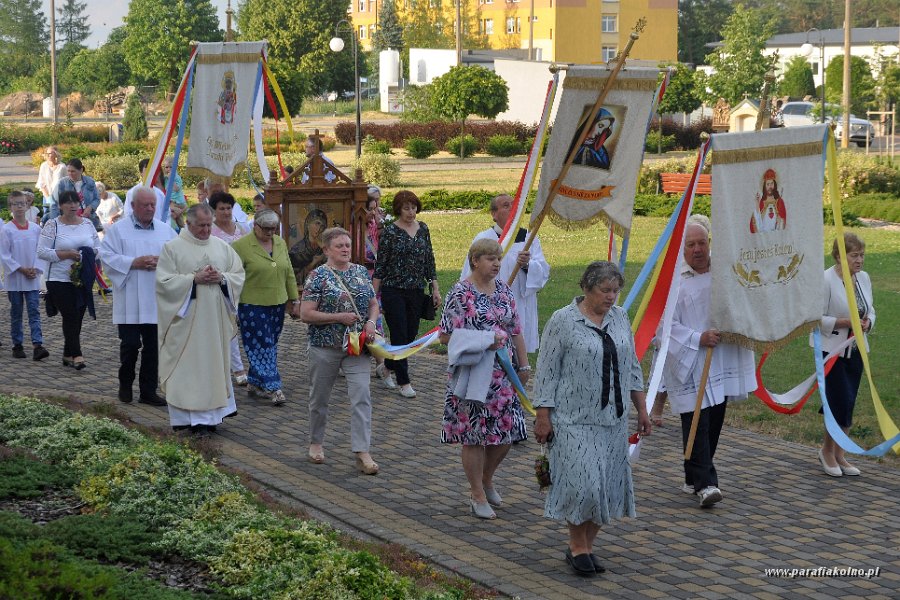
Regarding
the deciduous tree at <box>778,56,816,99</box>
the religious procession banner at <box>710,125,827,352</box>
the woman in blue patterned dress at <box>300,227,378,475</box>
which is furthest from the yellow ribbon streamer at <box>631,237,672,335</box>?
the deciduous tree at <box>778,56,816,99</box>

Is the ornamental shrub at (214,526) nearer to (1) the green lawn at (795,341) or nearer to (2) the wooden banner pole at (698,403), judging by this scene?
(2) the wooden banner pole at (698,403)

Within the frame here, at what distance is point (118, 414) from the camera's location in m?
10.4

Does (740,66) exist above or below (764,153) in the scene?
above

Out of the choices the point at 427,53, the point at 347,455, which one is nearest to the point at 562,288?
the point at 347,455

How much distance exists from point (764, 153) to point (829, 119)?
41224 millimetres

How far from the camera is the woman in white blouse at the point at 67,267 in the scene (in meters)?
12.7

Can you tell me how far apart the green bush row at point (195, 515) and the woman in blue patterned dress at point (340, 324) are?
4.17ft

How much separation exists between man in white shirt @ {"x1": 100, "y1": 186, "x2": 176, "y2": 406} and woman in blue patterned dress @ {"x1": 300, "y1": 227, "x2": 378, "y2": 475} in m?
2.35

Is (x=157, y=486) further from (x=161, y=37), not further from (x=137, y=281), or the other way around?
(x=161, y=37)

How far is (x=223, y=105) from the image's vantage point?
1345 centimetres

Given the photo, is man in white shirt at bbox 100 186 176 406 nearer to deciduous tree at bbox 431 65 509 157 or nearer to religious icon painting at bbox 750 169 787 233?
religious icon painting at bbox 750 169 787 233

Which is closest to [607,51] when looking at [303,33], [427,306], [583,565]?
[303,33]

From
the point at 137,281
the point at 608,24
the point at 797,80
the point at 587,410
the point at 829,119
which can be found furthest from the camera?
the point at 608,24

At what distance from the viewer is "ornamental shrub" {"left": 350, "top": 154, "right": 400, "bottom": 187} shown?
1475 inches
